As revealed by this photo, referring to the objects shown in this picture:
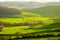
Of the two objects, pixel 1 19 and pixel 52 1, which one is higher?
pixel 52 1

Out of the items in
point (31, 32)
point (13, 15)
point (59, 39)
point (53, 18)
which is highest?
point (13, 15)

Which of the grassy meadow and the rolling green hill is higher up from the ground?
the rolling green hill

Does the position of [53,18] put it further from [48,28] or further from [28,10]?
[28,10]

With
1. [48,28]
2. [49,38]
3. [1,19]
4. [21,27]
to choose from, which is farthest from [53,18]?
[1,19]

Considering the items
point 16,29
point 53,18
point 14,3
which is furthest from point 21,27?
point 53,18

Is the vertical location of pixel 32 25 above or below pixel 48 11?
below

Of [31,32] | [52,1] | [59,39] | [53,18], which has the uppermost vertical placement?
[52,1]

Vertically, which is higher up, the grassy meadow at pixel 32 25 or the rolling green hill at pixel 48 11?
the rolling green hill at pixel 48 11

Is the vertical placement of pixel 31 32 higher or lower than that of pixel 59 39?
higher

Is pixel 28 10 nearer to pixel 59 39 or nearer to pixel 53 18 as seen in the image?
pixel 53 18
